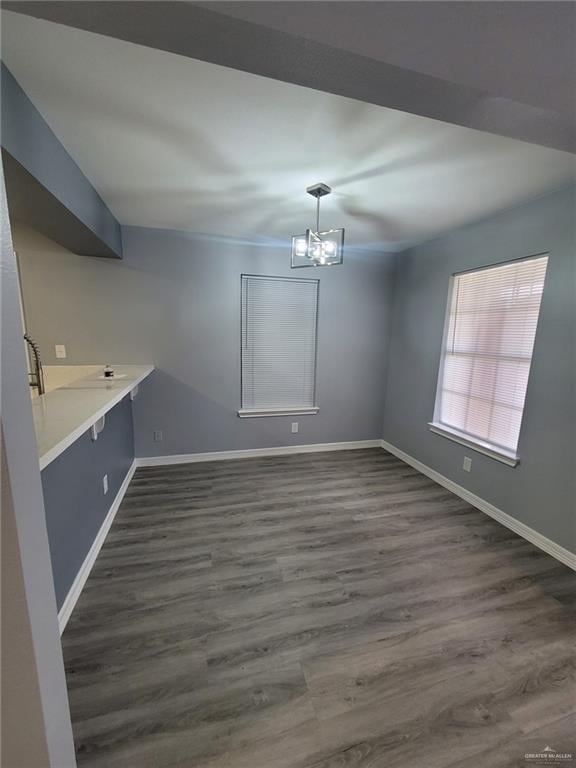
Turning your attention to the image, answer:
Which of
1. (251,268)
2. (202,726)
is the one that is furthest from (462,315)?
(202,726)

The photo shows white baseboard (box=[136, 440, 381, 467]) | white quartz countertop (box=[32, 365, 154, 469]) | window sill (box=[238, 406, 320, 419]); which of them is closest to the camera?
white quartz countertop (box=[32, 365, 154, 469])

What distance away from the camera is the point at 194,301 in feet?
10.7

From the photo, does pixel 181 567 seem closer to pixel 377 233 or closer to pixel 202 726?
pixel 202 726

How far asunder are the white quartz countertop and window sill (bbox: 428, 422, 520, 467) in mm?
2897

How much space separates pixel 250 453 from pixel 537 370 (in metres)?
2.87

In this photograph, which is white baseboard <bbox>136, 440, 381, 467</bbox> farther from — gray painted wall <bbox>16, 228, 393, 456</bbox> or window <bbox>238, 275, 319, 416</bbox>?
window <bbox>238, 275, 319, 416</bbox>

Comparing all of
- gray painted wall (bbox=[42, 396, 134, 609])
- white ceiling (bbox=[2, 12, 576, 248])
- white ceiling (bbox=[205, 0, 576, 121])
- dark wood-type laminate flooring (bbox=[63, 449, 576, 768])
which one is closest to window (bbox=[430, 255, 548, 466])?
white ceiling (bbox=[2, 12, 576, 248])

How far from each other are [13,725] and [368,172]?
8.67ft

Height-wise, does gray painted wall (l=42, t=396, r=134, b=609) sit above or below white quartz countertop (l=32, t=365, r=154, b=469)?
below

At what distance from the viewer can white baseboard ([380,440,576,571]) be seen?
214cm

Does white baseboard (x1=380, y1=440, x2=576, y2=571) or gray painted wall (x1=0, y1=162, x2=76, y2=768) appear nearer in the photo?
gray painted wall (x1=0, y1=162, x2=76, y2=768)

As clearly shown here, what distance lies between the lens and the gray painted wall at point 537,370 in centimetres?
210

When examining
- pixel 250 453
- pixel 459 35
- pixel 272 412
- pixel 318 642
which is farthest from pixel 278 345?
pixel 459 35

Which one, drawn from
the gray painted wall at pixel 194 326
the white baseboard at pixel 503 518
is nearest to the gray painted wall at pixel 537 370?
the white baseboard at pixel 503 518
